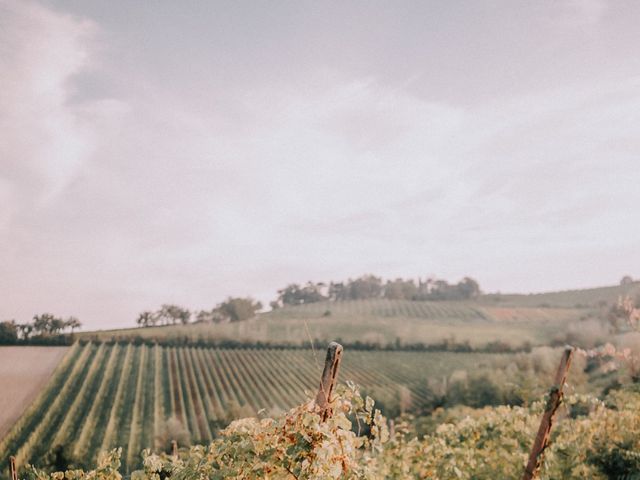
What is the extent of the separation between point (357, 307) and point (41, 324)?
58230mm

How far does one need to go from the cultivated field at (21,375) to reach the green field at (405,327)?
6.15 metres

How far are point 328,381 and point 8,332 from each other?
177 feet

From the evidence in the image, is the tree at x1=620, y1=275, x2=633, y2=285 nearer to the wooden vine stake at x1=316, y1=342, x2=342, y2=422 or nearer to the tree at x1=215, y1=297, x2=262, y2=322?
the tree at x1=215, y1=297, x2=262, y2=322

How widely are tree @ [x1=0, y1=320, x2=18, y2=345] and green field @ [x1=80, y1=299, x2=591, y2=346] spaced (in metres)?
6.51

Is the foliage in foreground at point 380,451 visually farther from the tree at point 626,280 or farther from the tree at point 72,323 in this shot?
the tree at point 626,280

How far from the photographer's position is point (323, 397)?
9.95ft

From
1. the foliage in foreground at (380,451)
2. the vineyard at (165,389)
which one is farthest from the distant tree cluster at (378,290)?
the foliage in foreground at (380,451)

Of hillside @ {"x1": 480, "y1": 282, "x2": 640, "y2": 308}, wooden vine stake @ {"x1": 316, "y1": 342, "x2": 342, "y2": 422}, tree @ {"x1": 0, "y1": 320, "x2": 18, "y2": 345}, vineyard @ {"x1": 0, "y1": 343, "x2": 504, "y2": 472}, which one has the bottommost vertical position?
vineyard @ {"x1": 0, "y1": 343, "x2": 504, "y2": 472}

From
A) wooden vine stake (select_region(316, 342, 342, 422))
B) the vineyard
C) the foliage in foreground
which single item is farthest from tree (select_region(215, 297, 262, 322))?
wooden vine stake (select_region(316, 342, 342, 422))

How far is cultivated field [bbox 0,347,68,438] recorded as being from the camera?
33.9 m

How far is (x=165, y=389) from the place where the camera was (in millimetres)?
39406

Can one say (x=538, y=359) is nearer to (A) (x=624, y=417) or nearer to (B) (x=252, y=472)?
(A) (x=624, y=417)

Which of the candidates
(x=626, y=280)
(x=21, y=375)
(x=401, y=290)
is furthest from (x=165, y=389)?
(x=626, y=280)

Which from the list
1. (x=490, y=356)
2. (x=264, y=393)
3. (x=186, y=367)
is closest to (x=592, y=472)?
(x=264, y=393)
